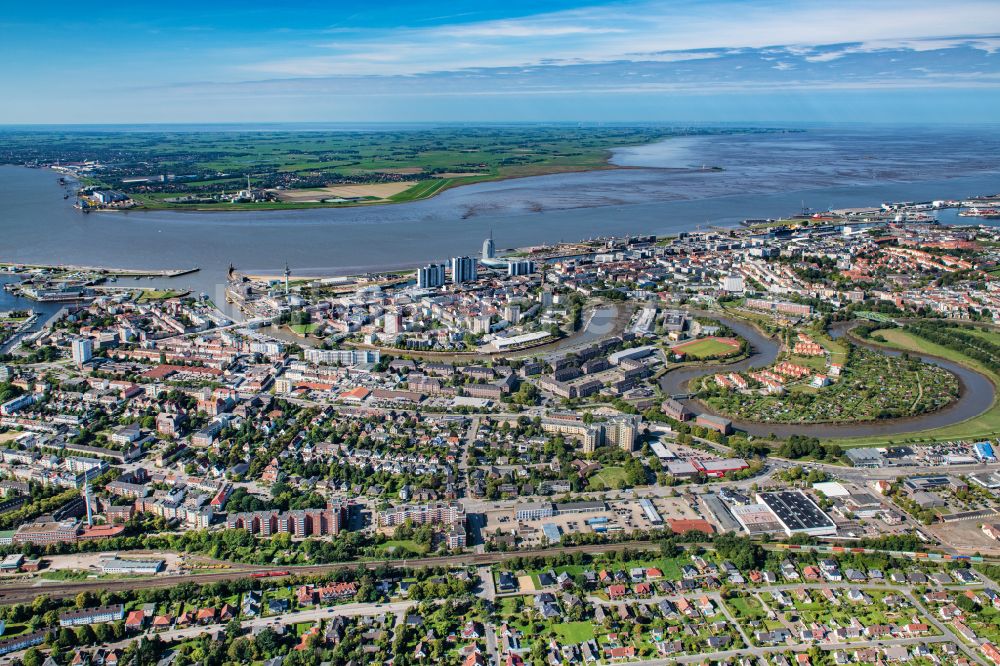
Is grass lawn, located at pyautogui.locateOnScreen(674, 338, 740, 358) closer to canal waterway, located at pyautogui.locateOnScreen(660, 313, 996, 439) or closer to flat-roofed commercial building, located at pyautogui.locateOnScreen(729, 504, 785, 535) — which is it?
canal waterway, located at pyautogui.locateOnScreen(660, 313, 996, 439)

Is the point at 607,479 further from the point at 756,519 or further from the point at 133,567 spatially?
the point at 133,567

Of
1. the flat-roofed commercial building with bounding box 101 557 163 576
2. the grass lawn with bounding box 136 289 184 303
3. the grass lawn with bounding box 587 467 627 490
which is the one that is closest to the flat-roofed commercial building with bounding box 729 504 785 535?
the grass lawn with bounding box 587 467 627 490

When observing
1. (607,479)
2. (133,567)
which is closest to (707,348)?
(607,479)

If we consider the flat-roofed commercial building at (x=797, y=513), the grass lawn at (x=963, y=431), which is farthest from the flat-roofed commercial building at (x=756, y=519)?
the grass lawn at (x=963, y=431)

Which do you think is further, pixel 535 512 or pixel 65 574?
pixel 535 512

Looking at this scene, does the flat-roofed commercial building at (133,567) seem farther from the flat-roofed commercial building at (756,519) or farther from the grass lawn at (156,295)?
the grass lawn at (156,295)

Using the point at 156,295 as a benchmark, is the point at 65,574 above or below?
below
